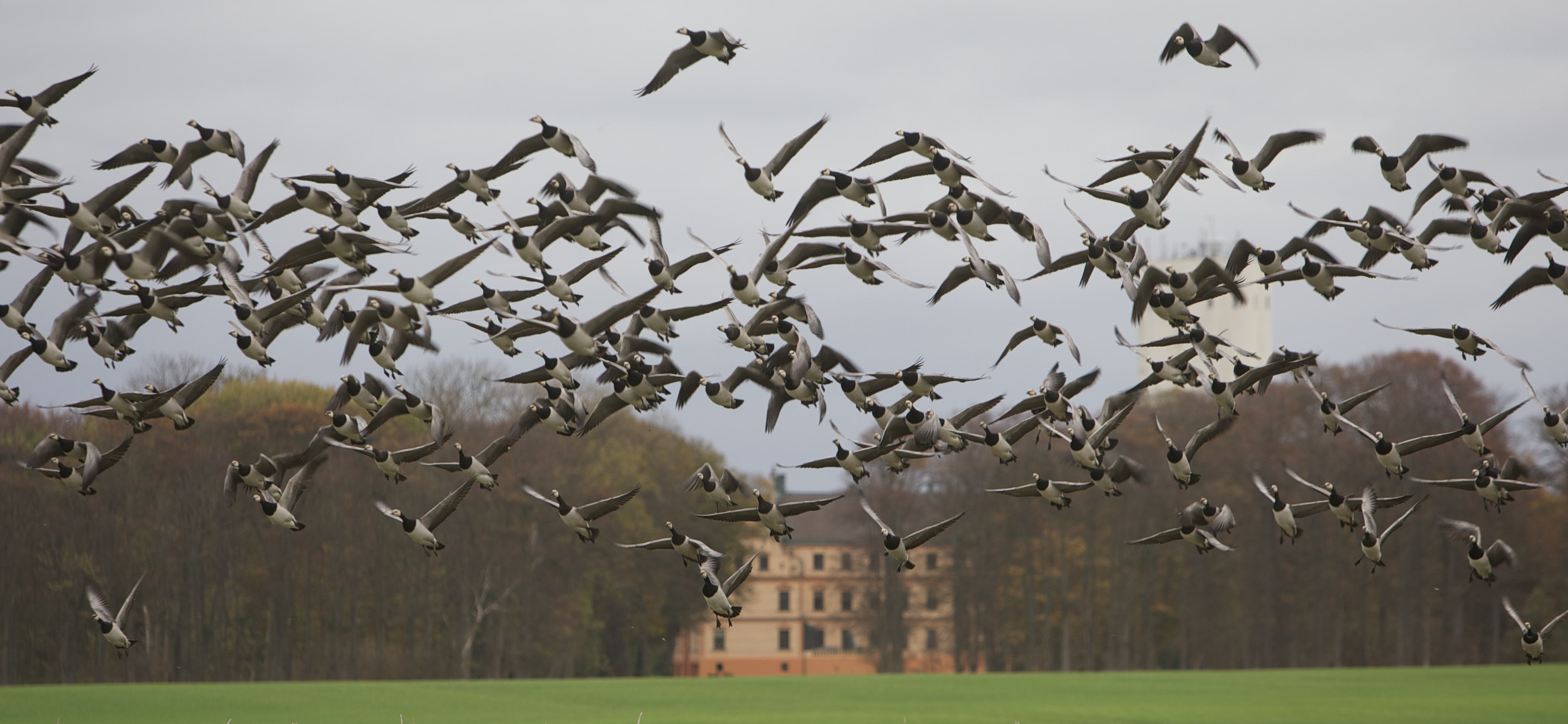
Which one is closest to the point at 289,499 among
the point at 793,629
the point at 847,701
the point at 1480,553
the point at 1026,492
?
the point at 1026,492

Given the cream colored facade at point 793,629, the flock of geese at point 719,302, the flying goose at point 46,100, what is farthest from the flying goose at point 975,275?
the cream colored facade at point 793,629

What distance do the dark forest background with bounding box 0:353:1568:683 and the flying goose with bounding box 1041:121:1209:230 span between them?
43846mm

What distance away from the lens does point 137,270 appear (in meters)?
15.2

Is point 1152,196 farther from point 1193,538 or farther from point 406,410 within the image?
point 406,410

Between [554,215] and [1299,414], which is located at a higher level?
[1299,414]

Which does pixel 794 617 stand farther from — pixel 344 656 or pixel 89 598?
pixel 89 598

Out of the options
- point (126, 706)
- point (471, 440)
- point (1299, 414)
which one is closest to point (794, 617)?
point (1299, 414)

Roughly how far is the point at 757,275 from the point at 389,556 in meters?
59.3

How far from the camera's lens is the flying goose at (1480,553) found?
1833cm

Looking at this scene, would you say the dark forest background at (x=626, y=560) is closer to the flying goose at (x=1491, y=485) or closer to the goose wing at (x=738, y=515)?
the goose wing at (x=738, y=515)

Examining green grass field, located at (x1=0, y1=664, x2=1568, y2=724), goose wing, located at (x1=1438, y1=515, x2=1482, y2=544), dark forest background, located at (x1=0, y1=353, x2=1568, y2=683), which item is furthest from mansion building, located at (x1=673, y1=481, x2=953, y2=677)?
goose wing, located at (x1=1438, y1=515, x2=1482, y2=544)

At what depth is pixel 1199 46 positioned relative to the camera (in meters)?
18.8

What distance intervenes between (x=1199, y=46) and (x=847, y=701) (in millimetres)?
30458

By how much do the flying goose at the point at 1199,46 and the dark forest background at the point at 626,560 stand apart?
43.8 m
